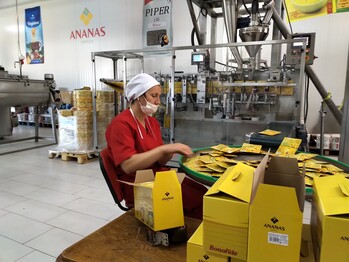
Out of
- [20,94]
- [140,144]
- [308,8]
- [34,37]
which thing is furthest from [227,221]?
[34,37]

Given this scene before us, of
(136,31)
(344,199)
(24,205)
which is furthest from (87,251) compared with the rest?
(136,31)

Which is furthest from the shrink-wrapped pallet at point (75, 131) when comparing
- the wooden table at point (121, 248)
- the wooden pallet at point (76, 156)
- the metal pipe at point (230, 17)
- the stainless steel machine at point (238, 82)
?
the wooden table at point (121, 248)

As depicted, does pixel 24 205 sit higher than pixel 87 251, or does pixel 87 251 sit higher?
pixel 87 251

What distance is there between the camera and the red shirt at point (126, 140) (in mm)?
1331

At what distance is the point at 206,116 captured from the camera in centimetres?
451

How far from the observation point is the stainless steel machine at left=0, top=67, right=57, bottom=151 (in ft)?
15.7

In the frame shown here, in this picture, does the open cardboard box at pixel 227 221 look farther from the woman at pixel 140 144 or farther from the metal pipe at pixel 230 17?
the metal pipe at pixel 230 17

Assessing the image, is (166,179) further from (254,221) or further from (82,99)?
(82,99)

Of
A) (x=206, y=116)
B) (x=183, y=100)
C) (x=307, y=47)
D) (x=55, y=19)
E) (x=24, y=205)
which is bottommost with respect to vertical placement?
(x=24, y=205)

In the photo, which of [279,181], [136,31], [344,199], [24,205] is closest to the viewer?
[344,199]

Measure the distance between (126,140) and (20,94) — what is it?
15.2 ft

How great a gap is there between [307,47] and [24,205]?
3825 millimetres

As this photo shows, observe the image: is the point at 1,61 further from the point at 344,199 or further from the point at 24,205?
the point at 344,199

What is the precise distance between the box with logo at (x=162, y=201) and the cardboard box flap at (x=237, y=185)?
20 centimetres
